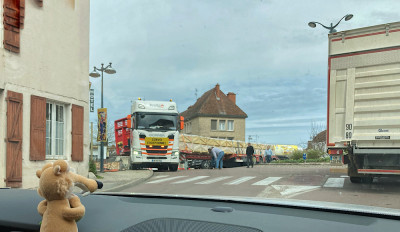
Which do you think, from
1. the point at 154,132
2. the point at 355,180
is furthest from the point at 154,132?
the point at 355,180

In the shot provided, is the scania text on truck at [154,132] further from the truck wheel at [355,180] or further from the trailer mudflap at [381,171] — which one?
the trailer mudflap at [381,171]

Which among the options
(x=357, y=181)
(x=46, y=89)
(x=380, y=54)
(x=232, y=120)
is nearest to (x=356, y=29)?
(x=380, y=54)

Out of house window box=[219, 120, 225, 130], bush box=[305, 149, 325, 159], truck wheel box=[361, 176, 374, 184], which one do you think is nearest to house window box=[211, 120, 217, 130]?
house window box=[219, 120, 225, 130]

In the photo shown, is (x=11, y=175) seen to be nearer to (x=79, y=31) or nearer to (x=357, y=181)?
(x=79, y=31)

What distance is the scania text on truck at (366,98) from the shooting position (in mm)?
9547

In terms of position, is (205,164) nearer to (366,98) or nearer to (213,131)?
(366,98)

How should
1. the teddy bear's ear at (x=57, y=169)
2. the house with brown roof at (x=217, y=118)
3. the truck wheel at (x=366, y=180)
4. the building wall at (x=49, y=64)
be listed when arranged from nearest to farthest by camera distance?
1. the teddy bear's ear at (x=57, y=169)
2. the building wall at (x=49, y=64)
3. the truck wheel at (x=366, y=180)
4. the house with brown roof at (x=217, y=118)

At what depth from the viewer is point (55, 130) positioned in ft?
40.7

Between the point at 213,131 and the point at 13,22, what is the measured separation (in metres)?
44.7

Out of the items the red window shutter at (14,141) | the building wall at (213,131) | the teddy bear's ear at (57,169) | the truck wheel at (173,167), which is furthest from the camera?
the building wall at (213,131)

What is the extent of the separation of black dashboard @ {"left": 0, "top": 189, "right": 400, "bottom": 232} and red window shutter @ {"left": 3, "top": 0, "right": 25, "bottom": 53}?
30.8ft

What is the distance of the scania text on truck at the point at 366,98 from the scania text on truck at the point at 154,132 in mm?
10289

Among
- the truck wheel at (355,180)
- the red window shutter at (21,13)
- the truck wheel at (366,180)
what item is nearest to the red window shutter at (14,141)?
the red window shutter at (21,13)

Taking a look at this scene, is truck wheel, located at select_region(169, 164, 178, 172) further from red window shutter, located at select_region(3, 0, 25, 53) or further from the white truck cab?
red window shutter, located at select_region(3, 0, 25, 53)
